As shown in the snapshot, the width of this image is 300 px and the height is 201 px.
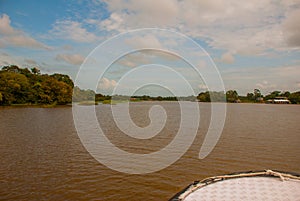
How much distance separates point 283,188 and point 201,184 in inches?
49.0

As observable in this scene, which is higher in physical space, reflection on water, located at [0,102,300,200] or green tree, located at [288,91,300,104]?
green tree, located at [288,91,300,104]

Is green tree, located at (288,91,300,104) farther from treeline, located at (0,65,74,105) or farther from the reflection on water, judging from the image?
the reflection on water

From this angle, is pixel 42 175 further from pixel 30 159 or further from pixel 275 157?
pixel 275 157

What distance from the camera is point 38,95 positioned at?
52.8m

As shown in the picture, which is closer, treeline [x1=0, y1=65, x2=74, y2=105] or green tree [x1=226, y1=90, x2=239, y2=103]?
treeline [x1=0, y1=65, x2=74, y2=105]

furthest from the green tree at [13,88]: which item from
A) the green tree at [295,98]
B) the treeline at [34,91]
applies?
the green tree at [295,98]

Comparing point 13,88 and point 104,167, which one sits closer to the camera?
point 104,167

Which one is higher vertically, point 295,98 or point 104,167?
point 295,98

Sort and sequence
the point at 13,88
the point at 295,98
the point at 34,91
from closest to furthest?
the point at 13,88 → the point at 34,91 → the point at 295,98

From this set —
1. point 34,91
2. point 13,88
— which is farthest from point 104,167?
point 34,91

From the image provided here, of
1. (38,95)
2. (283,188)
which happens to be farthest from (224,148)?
(38,95)

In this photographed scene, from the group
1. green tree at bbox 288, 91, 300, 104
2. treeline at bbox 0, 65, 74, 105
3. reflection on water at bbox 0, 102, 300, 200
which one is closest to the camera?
reflection on water at bbox 0, 102, 300, 200

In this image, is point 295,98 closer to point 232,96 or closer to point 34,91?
point 232,96

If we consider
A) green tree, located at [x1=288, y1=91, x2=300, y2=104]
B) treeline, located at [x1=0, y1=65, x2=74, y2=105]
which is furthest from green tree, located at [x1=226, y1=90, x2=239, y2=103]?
treeline, located at [x1=0, y1=65, x2=74, y2=105]
